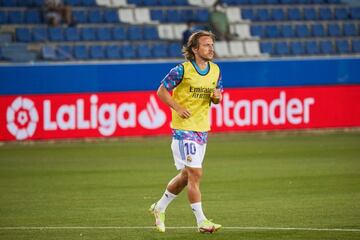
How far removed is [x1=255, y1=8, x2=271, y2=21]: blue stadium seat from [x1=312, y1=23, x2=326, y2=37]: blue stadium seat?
1553 millimetres

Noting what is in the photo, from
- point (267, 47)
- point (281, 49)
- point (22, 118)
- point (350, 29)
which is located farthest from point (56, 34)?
point (350, 29)

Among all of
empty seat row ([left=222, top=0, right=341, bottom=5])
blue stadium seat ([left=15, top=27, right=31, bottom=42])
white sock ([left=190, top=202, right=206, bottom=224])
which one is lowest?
white sock ([left=190, top=202, right=206, bottom=224])

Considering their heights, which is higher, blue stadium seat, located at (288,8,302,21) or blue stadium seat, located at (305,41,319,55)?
blue stadium seat, located at (288,8,302,21)

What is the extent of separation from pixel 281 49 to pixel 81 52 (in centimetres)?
677

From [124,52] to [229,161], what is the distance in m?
9.97

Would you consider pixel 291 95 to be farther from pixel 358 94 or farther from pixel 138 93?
pixel 138 93

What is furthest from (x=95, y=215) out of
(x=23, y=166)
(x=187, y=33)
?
(x=187, y=33)

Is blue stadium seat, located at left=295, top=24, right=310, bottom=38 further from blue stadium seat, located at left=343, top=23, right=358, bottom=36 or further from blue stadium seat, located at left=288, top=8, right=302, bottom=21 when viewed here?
blue stadium seat, located at left=343, top=23, right=358, bottom=36

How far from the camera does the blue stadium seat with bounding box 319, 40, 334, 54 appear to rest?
104ft

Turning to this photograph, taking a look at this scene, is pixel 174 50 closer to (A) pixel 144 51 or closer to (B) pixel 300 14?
(A) pixel 144 51

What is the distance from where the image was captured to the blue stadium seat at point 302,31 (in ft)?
106

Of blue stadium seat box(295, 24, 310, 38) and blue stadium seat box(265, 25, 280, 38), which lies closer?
blue stadium seat box(265, 25, 280, 38)

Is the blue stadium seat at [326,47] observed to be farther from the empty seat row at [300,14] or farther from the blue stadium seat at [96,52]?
the blue stadium seat at [96,52]

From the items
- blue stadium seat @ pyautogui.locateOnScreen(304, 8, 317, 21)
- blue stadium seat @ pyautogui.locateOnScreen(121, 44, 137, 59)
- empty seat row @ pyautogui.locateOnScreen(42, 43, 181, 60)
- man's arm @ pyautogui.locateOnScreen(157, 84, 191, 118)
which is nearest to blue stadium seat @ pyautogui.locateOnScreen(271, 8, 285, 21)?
blue stadium seat @ pyautogui.locateOnScreen(304, 8, 317, 21)
